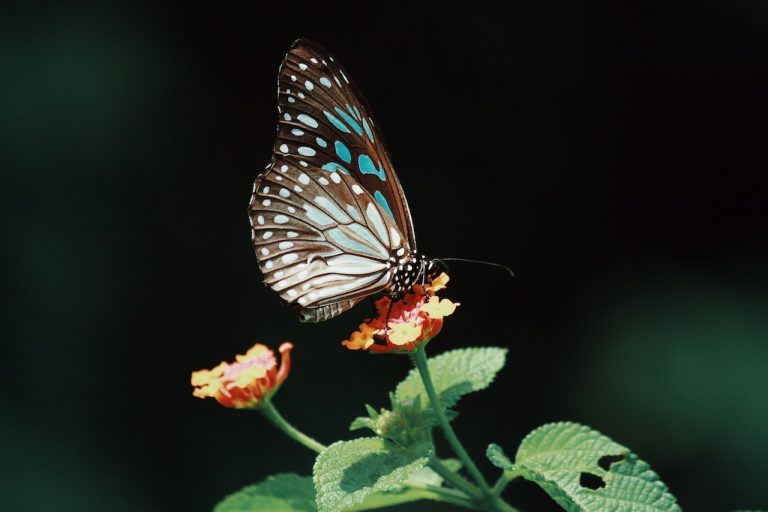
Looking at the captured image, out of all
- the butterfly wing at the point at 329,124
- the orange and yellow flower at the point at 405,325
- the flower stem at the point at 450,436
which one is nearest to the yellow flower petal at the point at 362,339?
the orange and yellow flower at the point at 405,325

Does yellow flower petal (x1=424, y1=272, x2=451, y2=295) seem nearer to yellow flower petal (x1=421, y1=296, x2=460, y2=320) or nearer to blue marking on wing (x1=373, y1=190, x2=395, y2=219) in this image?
yellow flower petal (x1=421, y1=296, x2=460, y2=320)

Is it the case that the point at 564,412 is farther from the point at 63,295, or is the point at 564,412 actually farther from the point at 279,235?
the point at 63,295

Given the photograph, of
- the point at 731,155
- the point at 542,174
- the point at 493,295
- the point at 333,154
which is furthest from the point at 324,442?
the point at 731,155

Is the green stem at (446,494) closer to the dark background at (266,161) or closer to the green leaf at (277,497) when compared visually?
the green leaf at (277,497)

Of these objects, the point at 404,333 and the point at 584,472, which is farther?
the point at 404,333

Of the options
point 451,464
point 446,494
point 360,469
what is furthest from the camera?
point 451,464

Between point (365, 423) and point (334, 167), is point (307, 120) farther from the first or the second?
A: point (365, 423)

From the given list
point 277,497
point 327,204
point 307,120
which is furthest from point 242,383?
point 307,120
